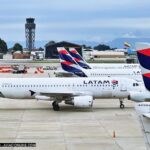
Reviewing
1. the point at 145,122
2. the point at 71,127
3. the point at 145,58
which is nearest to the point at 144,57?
the point at 145,58

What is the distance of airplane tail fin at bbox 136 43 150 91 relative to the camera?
48.5ft

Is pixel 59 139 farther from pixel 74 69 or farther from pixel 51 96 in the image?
pixel 74 69

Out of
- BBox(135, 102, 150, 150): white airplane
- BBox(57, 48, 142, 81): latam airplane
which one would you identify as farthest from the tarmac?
BBox(57, 48, 142, 81): latam airplane

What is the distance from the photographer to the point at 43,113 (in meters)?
40.2

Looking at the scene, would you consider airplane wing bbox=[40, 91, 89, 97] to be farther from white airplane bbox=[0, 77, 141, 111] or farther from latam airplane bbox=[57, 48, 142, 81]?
latam airplane bbox=[57, 48, 142, 81]

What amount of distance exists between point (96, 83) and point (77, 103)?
3.18 m

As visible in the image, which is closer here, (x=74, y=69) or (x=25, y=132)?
(x=25, y=132)

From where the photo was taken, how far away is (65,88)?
4178 centimetres

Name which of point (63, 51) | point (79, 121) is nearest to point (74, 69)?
point (63, 51)

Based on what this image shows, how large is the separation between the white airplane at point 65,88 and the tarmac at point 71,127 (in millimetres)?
1292

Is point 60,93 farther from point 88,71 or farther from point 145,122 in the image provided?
point 88,71

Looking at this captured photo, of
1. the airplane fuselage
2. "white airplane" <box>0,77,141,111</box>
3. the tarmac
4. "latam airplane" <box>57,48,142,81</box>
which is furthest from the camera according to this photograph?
"latam airplane" <box>57,48,142,81</box>

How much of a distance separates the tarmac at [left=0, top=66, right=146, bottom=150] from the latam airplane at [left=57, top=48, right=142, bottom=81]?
67.5 ft

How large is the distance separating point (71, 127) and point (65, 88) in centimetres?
881
